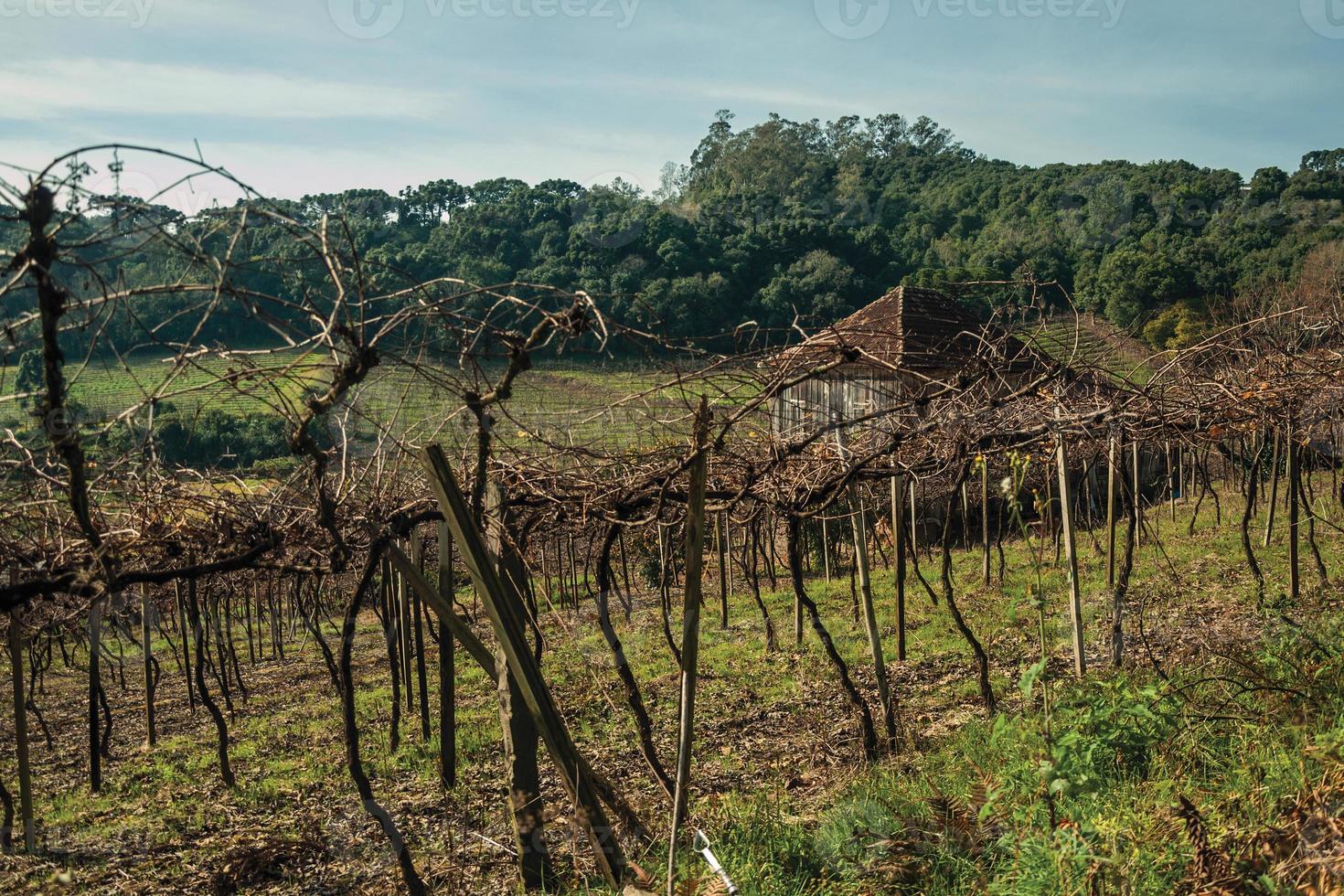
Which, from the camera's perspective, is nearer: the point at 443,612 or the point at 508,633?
the point at 508,633

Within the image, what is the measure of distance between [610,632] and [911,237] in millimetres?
40501

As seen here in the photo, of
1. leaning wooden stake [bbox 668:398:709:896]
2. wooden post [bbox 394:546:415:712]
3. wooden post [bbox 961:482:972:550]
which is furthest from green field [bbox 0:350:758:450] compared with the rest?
wooden post [bbox 961:482:972:550]

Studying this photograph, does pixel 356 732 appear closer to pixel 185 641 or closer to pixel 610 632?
pixel 610 632

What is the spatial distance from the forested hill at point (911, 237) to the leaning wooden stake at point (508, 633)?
54.0 feet

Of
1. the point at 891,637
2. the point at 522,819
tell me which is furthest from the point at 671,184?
the point at 522,819

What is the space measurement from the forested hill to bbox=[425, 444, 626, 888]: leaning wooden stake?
16446 millimetres

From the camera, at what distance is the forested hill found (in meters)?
28.8

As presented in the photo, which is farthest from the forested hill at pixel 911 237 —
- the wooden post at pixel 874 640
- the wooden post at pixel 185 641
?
the wooden post at pixel 874 640

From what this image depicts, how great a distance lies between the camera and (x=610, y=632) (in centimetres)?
443

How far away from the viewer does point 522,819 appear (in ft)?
12.9

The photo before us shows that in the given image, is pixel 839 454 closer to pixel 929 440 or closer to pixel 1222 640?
pixel 929 440

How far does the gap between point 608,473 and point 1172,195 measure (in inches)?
1612

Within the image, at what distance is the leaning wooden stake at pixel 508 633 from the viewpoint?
2934mm

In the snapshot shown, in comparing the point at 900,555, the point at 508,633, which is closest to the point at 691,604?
the point at 508,633
